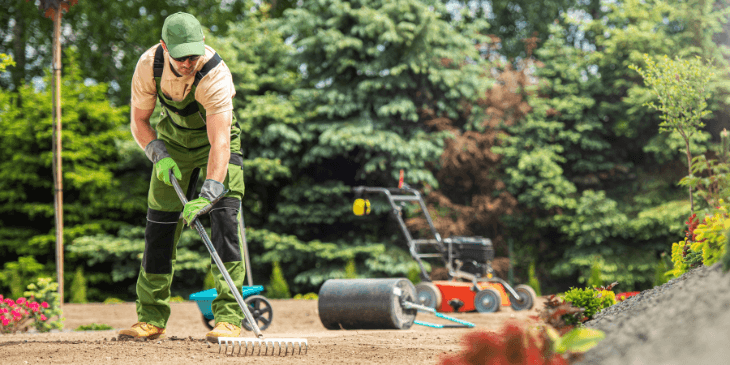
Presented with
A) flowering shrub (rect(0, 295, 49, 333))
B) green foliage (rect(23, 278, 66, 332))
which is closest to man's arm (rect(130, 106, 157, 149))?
flowering shrub (rect(0, 295, 49, 333))

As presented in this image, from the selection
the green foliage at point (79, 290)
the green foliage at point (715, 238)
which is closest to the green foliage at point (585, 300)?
the green foliage at point (715, 238)

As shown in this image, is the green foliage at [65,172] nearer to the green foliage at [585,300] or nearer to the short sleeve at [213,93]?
the short sleeve at [213,93]

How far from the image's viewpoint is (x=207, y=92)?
137 inches

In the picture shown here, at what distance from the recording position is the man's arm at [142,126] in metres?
3.79

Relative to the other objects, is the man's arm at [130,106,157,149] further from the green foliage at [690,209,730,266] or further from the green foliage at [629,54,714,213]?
the green foliage at [629,54,714,213]

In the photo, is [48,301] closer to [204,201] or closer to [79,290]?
[204,201]

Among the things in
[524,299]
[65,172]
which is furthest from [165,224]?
[65,172]

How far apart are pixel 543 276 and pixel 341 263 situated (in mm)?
4495

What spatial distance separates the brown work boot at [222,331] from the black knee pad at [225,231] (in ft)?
1.25

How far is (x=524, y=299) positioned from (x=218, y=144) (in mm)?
5450

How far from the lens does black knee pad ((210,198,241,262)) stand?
3650 mm

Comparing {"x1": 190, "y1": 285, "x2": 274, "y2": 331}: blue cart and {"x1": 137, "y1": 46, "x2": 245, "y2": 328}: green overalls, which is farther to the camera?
{"x1": 190, "y1": 285, "x2": 274, "y2": 331}: blue cart

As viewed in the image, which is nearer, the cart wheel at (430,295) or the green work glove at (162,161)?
the green work glove at (162,161)

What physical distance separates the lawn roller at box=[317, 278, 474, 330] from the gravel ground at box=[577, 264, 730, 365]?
291cm
